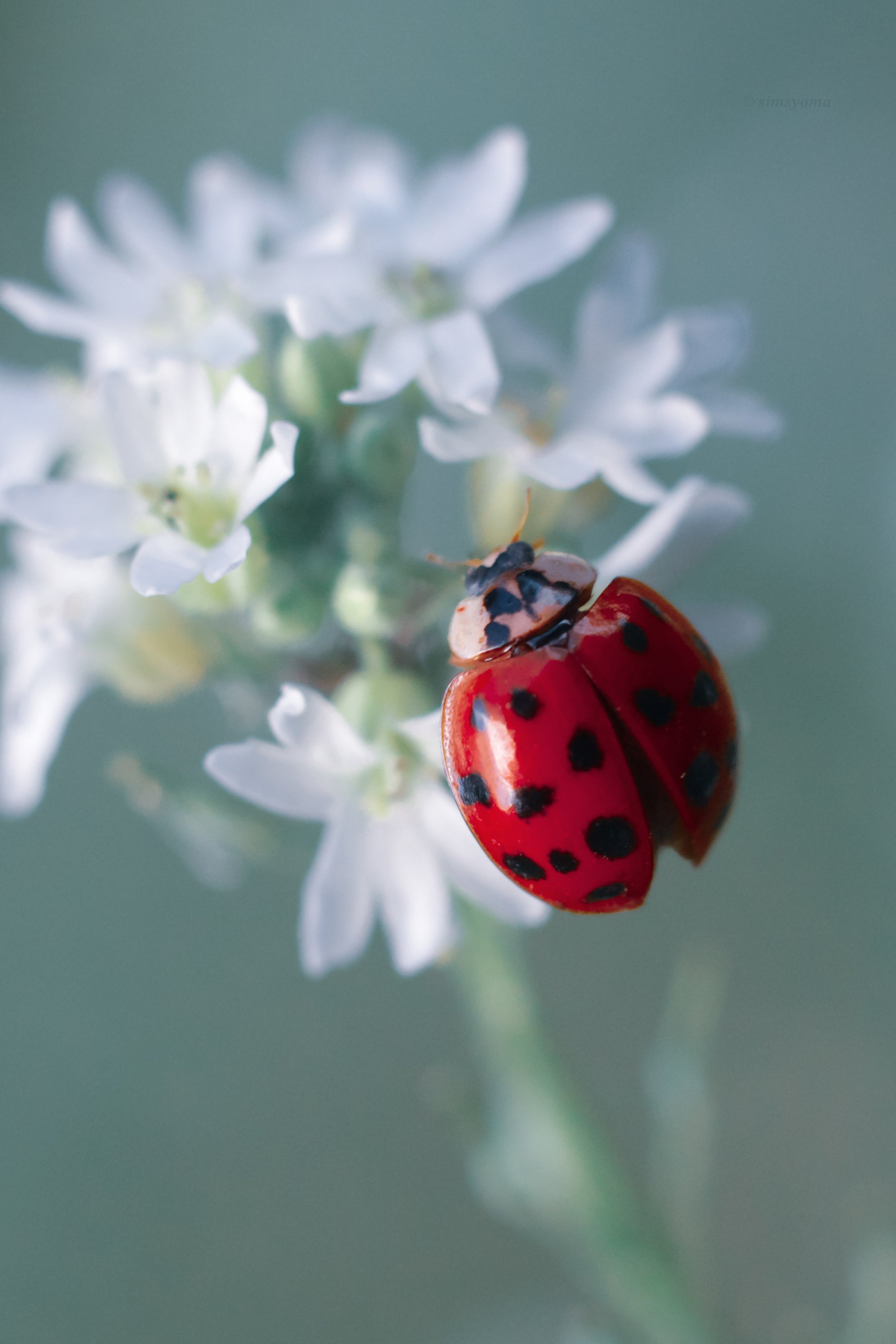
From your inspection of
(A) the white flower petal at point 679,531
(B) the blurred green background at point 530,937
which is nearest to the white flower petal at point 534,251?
(A) the white flower petal at point 679,531

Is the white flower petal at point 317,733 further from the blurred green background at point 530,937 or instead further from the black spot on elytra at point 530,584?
the blurred green background at point 530,937

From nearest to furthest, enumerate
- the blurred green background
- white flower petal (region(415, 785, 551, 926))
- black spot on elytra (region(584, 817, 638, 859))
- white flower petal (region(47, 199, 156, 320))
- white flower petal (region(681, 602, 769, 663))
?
black spot on elytra (region(584, 817, 638, 859)) → white flower petal (region(415, 785, 551, 926)) → white flower petal (region(681, 602, 769, 663)) → white flower petal (region(47, 199, 156, 320)) → the blurred green background

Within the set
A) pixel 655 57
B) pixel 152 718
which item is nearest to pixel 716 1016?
pixel 152 718

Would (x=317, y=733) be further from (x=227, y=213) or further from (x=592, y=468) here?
(x=227, y=213)

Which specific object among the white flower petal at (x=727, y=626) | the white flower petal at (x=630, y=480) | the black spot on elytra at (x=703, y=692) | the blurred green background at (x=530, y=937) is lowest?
the blurred green background at (x=530, y=937)

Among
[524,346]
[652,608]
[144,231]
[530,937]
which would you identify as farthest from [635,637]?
[530,937]

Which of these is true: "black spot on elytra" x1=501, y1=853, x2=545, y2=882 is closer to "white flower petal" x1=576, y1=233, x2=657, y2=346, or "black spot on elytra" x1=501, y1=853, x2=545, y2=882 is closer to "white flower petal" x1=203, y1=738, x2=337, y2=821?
"white flower petal" x1=203, y1=738, x2=337, y2=821

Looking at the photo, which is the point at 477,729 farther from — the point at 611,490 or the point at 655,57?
the point at 655,57

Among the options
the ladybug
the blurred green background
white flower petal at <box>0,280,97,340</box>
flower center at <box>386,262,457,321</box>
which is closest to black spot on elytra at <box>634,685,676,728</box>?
the ladybug
